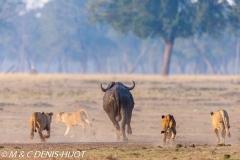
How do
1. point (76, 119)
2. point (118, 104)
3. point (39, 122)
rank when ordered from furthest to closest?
point (76, 119), point (118, 104), point (39, 122)

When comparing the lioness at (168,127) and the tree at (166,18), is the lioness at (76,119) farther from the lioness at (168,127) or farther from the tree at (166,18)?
the tree at (166,18)

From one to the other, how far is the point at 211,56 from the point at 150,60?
10.9 metres

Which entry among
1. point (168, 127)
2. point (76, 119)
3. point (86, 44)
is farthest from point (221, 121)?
point (86, 44)

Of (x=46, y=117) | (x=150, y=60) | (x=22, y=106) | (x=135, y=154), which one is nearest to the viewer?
(x=135, y=154)

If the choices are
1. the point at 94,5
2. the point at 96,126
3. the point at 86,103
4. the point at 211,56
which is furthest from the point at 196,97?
the point at 211,56

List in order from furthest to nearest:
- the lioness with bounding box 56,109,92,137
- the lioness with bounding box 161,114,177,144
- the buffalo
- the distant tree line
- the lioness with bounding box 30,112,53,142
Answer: the distant tree line
the lioness with bounding box 56,109,92,137
the buffalo
the lioness with bounding box 30,112,53,142
the lioness with bounding box 161,114,177,144

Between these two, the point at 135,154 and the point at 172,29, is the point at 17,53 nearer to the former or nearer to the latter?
the point at 172,29

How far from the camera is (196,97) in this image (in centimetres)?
3212

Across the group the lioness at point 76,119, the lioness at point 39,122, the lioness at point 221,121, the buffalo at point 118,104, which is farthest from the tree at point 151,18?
the lioness at point 39,122

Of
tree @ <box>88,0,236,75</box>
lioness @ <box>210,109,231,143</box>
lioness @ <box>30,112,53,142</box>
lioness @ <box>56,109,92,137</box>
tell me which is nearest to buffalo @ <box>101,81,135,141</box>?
lioness @ <box>56,109,92,137</box>

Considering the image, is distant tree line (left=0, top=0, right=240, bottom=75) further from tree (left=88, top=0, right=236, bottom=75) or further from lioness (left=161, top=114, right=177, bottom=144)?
lioness (left=161, top=114, right=177, bottom=144)

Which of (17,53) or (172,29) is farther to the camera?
(17,53)

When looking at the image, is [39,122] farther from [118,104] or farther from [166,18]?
[166,18]

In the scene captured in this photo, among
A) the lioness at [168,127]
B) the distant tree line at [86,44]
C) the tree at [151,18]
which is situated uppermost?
the distant tree line at [86,44]
